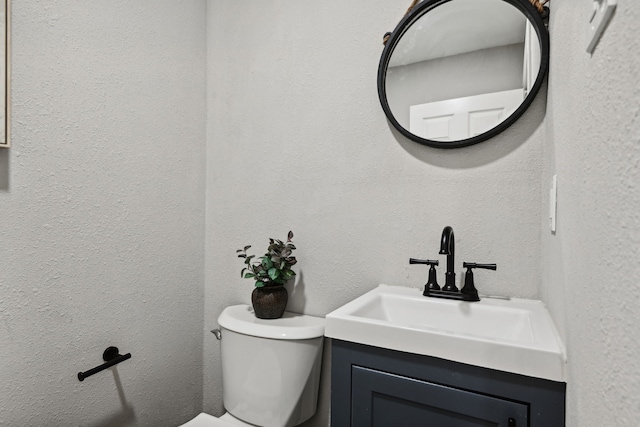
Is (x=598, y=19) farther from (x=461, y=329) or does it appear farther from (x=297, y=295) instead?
(x=297, y=295)

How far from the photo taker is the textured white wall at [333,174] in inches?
46.8

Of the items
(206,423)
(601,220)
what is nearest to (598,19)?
(601,220)

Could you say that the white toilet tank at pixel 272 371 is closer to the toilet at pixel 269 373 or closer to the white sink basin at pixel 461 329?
the toilet at pixel 269 373

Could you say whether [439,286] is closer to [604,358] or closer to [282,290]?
[282,290]

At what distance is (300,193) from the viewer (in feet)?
4.95

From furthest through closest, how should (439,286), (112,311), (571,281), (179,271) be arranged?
(179,271), (112,311), (439,286), (571,281)

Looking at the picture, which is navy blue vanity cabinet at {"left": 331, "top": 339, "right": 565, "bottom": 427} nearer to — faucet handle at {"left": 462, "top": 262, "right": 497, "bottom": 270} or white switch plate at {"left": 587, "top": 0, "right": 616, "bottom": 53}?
faucet handle at {"left": 462, "top": 262, "right": 497, "bottom": 270}

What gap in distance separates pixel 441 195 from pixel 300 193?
1.77 ft

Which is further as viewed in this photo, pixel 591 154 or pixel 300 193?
pixel 300 193

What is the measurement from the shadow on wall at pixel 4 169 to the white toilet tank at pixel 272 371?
78 centimetres

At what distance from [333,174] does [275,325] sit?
1.94ft

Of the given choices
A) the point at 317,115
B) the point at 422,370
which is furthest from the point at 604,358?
the point at 317,115

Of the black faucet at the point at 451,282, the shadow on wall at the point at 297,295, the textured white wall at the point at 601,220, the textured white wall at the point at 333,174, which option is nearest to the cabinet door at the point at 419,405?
the textured white wall at the point at 601,220

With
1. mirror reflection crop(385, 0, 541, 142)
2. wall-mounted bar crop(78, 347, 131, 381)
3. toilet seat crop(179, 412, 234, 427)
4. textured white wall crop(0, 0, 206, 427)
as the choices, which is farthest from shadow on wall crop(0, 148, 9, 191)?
mirror reflection crop(385, 0, 541, 142)
